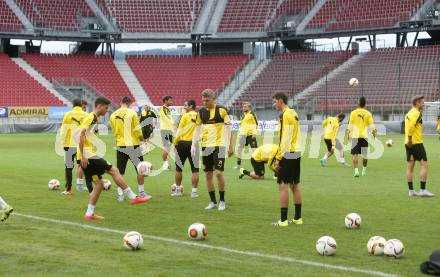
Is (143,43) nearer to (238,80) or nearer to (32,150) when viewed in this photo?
(238,80)

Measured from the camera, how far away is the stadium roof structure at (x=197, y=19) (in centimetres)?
6066

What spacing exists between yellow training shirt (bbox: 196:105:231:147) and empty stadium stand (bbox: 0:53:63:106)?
46211mm

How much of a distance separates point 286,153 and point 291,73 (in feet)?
166

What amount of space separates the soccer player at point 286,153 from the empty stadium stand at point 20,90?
48.6m

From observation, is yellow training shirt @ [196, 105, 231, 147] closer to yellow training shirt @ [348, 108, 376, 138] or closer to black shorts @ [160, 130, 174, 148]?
yellow training shirt @ [348, 108, 376, 138]

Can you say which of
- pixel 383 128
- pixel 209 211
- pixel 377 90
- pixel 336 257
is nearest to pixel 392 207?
pixel 209 211

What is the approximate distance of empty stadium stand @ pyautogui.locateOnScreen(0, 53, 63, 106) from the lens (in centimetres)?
5706

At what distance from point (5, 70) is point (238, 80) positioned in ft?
68.5

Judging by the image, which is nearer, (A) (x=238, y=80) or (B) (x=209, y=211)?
(B) (x=209, y=211)

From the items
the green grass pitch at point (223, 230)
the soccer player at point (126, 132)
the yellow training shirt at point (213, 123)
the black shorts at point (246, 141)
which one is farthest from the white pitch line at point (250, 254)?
the black shorts at point (246, 141)

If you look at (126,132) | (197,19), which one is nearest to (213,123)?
(126,132)

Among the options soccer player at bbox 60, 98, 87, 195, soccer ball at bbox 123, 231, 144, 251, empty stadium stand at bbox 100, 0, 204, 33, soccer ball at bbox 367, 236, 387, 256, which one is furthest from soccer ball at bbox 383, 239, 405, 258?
empty stadium stand at bbox 100, 0, 204, 33

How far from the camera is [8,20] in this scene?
61.7 m

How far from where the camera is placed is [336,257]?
28.8ft
